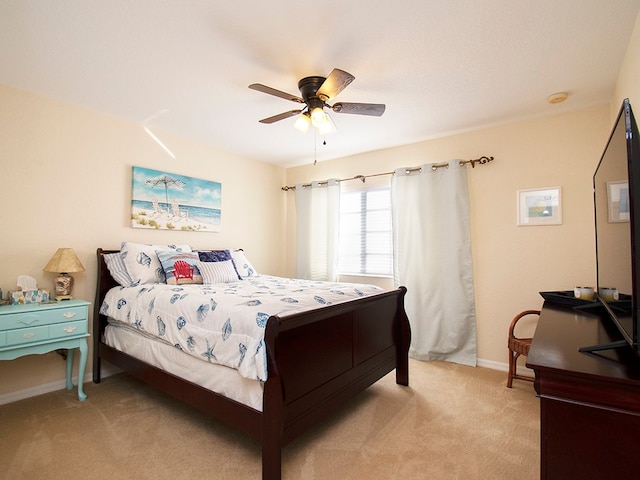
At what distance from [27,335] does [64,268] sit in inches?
21.3

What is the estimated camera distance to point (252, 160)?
460 cm

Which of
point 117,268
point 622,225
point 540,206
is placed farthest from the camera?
point 540,206

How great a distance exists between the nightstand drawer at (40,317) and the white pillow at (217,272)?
0.97m

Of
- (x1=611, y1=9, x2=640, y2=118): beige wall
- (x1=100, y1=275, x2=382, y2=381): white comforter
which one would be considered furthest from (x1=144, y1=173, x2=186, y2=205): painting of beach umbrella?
(x1=611, y1=9, x2=640, y2=118): beige wall

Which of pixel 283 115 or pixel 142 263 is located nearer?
pixel 283 115

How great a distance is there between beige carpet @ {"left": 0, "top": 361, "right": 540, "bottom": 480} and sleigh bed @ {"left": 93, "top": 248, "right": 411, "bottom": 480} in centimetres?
23

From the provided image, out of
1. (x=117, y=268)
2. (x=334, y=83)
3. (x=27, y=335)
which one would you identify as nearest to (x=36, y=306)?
(x=27, y=335)

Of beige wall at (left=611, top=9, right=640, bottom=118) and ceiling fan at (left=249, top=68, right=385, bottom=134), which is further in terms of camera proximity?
ceiling fan at (left=249, top=68, right=385, bottom=134)

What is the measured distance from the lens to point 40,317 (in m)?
2.37

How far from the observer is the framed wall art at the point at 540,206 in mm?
2992

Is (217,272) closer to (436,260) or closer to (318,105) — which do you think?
(318,105)

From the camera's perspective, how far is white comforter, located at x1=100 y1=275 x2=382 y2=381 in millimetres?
1770

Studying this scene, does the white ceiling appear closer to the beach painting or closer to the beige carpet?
the beach painting

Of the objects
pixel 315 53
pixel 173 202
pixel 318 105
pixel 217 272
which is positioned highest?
pixel 315 53
